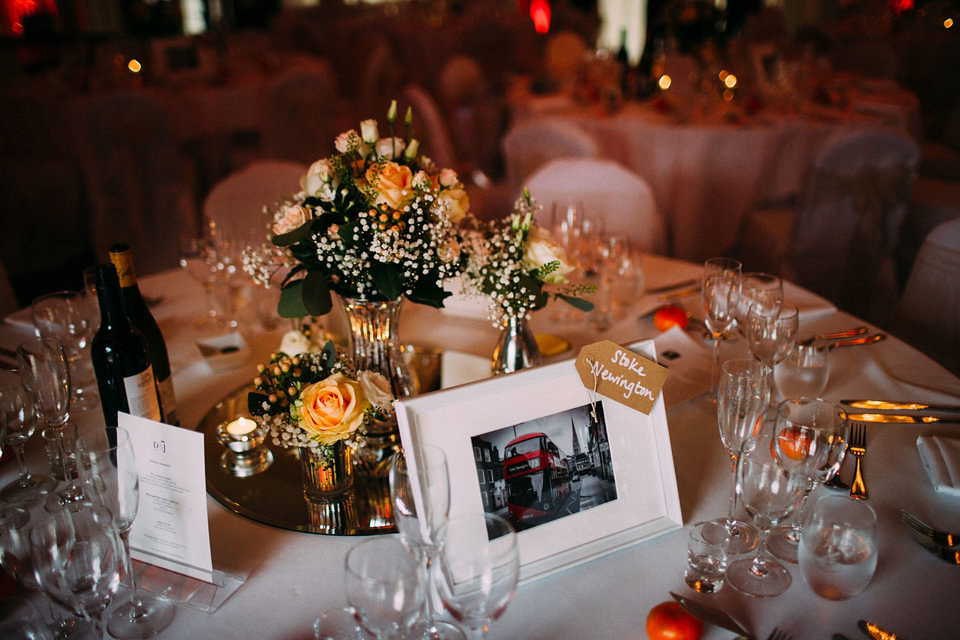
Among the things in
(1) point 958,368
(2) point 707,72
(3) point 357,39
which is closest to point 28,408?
(1) point 958,368

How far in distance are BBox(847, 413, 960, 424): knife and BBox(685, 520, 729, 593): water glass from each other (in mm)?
466

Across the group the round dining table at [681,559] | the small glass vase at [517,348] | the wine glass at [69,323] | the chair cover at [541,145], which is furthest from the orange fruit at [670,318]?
the chair cover at [541,145]

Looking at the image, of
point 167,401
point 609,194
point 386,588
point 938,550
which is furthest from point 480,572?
point 609,194

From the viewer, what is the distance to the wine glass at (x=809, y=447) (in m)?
1.03

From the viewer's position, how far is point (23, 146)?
14.2 feet

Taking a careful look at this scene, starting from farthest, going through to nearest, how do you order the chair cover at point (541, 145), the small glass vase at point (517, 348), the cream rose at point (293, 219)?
the chair cover at point (541, 145)
the small glass vase at point (517, 348)
the cream rose at point (293, 219)

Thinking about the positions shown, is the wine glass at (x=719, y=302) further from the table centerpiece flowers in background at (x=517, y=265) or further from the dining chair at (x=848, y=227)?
the dining chair at (x=848, y=227)

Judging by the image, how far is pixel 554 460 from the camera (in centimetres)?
104

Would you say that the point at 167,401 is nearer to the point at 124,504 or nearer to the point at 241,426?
the point at 241,426

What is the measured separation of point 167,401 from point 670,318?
115 cm

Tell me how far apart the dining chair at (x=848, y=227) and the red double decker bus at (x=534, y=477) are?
242 cm

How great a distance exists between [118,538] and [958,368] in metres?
2.31

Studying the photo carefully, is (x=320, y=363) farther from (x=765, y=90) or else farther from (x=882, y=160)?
(x=765, y=90)

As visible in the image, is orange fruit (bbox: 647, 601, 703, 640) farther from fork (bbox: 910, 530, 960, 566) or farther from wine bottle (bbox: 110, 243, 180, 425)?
wine bottle (bbox: 110, 243, 180, 425)
